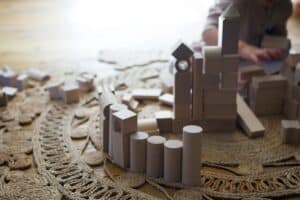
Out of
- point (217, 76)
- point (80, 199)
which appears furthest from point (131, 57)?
point (80, 199)

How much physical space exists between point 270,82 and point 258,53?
220mm

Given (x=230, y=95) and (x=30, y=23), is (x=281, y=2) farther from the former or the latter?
(x=30, y=23)

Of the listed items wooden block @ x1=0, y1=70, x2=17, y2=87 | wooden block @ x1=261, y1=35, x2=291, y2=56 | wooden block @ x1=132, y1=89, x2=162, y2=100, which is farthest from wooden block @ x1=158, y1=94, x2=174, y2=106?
wooden block @ x1=0, y1=70, x2=17, y2=87

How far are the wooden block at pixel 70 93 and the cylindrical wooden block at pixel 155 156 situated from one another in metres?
0.46

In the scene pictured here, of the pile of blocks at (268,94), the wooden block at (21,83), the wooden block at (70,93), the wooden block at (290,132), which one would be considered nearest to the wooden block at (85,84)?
the wooden block at (70,93)

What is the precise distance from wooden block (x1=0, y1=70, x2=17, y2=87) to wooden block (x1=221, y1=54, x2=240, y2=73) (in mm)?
721

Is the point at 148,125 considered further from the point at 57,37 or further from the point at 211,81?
the point at 57,37

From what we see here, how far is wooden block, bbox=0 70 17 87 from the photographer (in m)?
1.54

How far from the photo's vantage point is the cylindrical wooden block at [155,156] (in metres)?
1.04

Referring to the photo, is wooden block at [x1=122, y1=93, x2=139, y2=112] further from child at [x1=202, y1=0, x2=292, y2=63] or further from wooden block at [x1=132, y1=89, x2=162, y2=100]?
child at [x1=202, y1=0, x2=292, y2=63]

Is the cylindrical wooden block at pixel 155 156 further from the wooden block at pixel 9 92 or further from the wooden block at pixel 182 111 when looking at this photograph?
the wooden block at pixel 9 92

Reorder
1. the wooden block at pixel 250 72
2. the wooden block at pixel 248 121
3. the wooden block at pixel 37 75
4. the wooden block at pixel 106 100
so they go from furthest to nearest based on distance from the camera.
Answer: the wooden block at pixel 37 75 → the wooden block at pixel 250 72 → the wooden block at pixel 248 121 → the wooden block at pixel 106 100

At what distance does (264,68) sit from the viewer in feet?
4.83

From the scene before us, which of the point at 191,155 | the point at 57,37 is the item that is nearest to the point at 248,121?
the point at 191,155
